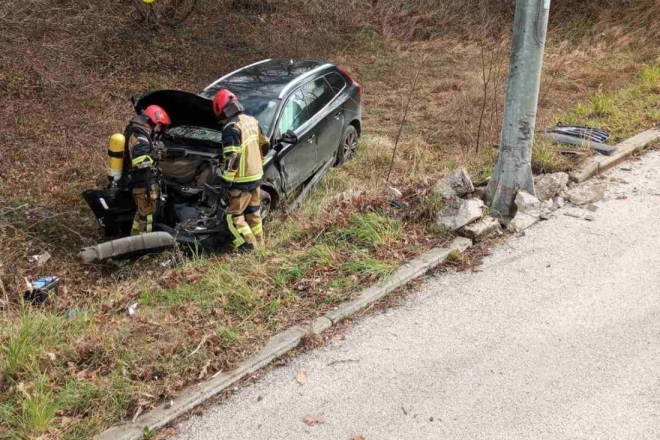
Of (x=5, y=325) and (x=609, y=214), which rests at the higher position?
(x=5, y=325)

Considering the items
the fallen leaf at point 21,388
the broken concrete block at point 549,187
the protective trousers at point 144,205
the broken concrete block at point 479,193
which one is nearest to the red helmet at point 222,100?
the protective trousers at point 144,205

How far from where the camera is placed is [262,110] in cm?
725

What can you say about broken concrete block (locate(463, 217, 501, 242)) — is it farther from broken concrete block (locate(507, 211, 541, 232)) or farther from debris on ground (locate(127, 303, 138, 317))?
debris on ground (locate(127, 303, 138, 317))

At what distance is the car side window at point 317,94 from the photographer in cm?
797

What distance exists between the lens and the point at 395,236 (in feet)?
19.1

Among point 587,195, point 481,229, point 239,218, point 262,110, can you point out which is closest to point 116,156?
point 239,218

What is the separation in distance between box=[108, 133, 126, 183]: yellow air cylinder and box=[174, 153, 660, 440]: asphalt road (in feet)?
10.9

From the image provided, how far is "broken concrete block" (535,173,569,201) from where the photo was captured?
6843 mm

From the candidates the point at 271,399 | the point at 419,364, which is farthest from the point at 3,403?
the point at 419,364

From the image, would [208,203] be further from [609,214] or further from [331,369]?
[609,214]

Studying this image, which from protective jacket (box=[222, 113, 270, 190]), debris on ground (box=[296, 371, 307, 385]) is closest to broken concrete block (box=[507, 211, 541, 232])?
protective jacket (box=[222, 113, 270, 190])

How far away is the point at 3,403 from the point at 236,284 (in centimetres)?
191

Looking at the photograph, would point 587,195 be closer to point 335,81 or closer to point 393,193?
point 393,193

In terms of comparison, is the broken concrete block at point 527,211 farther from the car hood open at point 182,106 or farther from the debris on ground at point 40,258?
the debris on ground at point 40,258
